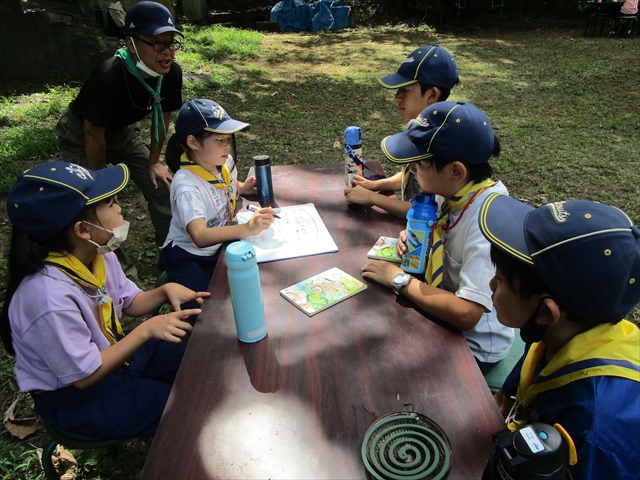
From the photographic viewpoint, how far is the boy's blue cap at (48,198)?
138cm

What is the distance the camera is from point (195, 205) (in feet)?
6.91

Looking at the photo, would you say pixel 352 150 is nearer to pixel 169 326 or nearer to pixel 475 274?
pixel 475 274

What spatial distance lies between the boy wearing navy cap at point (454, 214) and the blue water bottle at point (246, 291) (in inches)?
20.5

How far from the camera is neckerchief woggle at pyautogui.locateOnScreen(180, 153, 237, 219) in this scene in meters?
2.24

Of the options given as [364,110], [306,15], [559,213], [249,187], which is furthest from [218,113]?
[306,15]

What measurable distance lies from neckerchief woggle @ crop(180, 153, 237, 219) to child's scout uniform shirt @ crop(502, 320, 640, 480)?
5.54 ft

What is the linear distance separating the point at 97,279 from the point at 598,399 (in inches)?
63.5

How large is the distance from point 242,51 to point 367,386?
10173 millimetres

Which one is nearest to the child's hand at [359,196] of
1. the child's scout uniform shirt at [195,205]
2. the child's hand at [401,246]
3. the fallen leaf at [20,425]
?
the child's hand at [401,246]

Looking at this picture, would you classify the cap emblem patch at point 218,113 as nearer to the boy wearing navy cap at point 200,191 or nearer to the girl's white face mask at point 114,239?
the boy wearing navy cap at point 200,191

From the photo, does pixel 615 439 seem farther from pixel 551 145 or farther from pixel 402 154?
pixel 551 145

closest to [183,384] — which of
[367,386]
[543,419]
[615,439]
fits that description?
[367,386]

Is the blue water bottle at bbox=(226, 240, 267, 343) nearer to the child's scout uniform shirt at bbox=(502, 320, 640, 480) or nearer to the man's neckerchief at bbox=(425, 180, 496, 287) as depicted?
the man's neckerchief at bbox=(425, 180, 496, 287)

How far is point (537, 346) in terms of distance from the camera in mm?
1345
